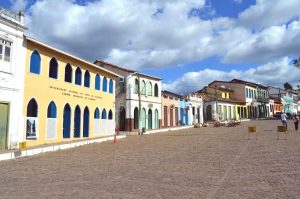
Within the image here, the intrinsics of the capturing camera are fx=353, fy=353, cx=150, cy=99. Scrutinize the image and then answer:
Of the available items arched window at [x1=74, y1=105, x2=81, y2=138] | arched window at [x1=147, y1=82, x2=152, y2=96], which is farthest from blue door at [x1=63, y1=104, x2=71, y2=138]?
arched window at [x1=147, y1=82, x2=152, y2=96]

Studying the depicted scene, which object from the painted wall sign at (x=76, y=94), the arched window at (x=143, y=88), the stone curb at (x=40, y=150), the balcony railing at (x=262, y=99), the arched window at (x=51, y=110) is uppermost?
the balcony railing at (x=262, y=99)

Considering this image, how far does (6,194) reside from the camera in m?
8.16

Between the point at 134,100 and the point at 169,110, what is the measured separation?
816 centimetres

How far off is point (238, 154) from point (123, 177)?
20.0 feet

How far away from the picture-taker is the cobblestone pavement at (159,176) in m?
7.98

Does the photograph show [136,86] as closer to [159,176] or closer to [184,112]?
[184,112]

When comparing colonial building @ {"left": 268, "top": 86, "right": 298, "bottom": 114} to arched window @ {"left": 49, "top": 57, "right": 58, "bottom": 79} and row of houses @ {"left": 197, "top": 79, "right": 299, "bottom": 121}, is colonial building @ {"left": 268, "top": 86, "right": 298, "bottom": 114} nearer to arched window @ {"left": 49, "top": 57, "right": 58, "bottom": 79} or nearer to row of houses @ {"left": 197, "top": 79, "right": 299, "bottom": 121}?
row of houses @ {"left": 197, "top": 79, "right": 299, "bottom": 121}

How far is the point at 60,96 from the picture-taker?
21.3 metres

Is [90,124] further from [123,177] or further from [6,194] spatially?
[6,194]

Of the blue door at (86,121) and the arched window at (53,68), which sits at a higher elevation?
the arched window at (53,68)

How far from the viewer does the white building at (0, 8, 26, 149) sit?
54.6 feet

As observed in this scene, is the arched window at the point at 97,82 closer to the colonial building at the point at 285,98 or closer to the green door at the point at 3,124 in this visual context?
the green door at the point at 3,124

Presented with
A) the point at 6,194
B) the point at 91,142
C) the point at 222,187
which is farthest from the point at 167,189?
the point at 91,142

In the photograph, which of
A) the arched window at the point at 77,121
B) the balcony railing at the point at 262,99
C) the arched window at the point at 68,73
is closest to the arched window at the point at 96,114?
the arched window at the point at 77,121
